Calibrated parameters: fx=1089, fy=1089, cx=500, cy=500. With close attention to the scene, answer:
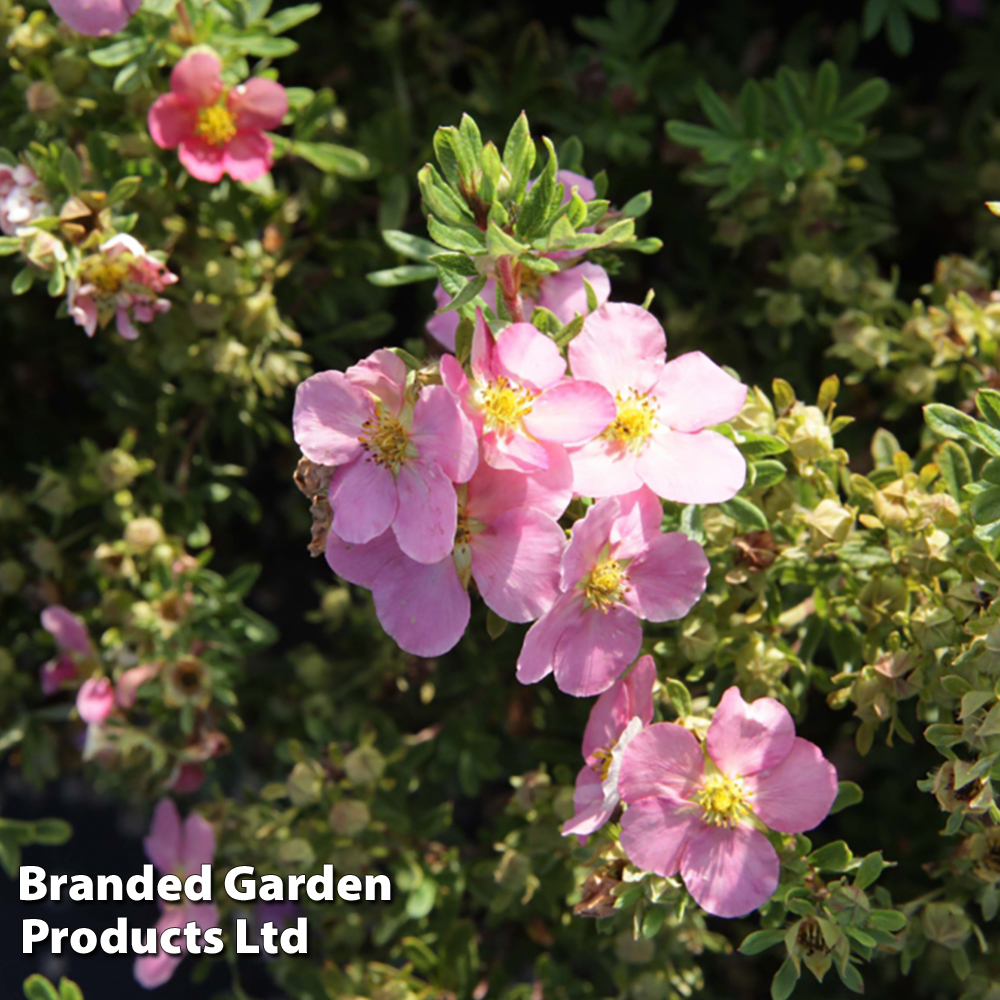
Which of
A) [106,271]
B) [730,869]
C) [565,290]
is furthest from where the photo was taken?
[106,271]

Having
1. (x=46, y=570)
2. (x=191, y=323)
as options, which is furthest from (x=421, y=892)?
(x=191, y=323)

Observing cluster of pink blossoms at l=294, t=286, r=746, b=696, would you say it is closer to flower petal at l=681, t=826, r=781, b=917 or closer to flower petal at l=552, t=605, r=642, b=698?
flower petal at l=552, t=605, r=642, b=698

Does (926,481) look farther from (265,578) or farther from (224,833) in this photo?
(265,578)

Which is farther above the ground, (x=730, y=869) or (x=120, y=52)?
(x=120, y=52)

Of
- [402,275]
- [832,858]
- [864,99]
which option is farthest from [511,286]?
[864,99]

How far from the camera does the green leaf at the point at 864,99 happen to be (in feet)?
5.16

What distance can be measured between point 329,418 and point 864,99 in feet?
3.33

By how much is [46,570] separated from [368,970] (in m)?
0.79

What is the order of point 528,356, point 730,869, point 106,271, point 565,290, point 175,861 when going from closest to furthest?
point 528,356, point 730,869, point 565,290, point 106,271, point 175,861

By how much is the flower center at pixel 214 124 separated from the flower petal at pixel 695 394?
711mm

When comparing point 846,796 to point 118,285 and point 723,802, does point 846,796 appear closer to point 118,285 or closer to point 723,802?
point 723,802

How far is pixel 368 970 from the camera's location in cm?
163

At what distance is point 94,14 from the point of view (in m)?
1.31

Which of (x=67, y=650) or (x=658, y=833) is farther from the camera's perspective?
(x=67, y=650)
